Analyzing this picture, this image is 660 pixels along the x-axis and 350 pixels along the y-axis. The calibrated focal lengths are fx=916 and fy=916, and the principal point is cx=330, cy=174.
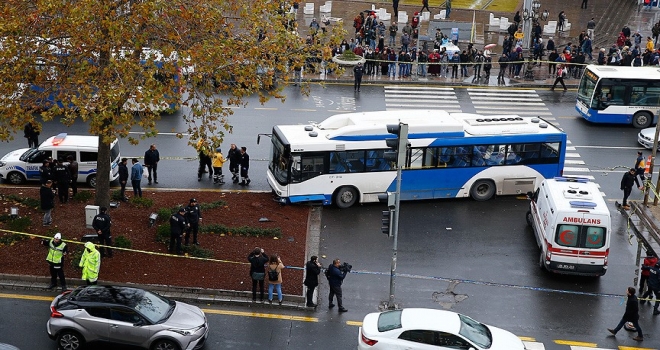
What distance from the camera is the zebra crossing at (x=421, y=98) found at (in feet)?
130

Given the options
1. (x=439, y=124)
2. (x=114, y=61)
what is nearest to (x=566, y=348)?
(x=439, y=124)

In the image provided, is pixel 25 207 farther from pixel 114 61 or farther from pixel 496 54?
→ pixel 496 54

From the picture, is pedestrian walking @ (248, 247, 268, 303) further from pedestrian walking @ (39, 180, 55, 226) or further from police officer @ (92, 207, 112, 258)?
pedestrian walking @ (39, 180, 55, 226)

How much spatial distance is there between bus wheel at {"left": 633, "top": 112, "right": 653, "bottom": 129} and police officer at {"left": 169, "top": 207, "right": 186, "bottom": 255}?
2159cm

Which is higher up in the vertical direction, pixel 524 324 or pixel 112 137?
pixel 112 137

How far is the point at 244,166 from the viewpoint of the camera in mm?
29922

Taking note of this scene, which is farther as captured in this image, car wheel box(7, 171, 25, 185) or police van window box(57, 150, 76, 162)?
car wheel box(7, 171, 25, 185)

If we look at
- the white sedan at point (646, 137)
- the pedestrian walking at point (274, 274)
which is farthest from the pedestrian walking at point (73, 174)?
the white sedan at point (646, 137)

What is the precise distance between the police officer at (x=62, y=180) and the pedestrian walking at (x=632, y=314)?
51.6ft

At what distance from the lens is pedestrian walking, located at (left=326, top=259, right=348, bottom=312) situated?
21.5 meters

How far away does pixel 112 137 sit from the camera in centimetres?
2178

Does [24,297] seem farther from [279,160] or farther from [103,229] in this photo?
[279,160]

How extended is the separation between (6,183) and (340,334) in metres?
14.1

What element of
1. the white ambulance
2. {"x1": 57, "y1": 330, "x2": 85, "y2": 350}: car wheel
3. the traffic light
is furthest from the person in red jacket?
{"x1": 57, "y1": 330, "x2": 85, "y2": 350}: car wheel
